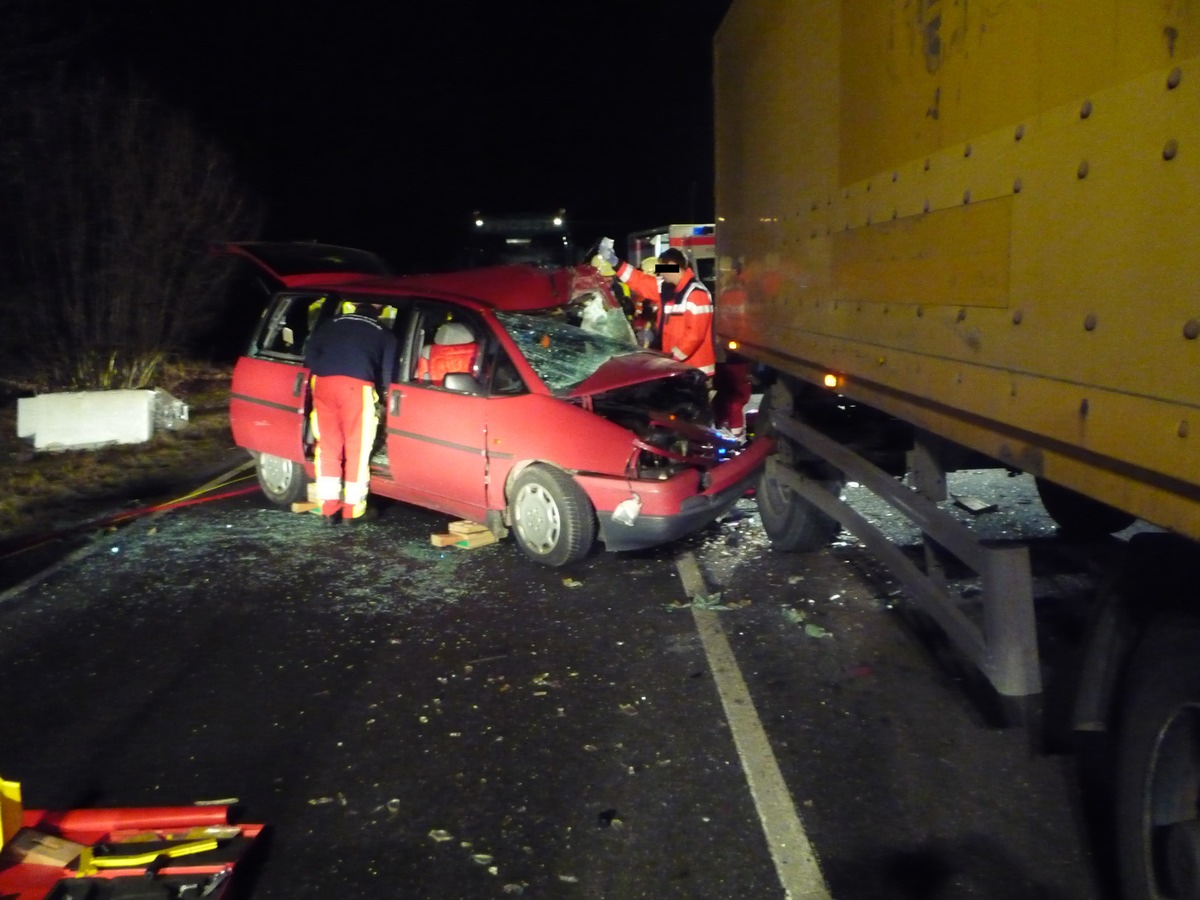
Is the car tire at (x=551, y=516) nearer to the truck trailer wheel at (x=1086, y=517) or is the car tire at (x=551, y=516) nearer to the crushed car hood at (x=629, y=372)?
the crushed car hood at (x=629, y=372)

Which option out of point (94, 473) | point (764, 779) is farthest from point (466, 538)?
point (94, 473)

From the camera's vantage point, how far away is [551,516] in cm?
673

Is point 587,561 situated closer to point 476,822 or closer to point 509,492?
point 509,492

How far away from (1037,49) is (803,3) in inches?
111

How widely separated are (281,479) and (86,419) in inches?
172

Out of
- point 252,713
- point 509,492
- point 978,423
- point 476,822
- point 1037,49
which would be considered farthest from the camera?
point 509,492

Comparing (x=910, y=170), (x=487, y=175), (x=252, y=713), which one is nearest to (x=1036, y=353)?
(x=910, y=170)

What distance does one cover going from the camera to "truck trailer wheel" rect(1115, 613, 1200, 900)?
2623 millimetres

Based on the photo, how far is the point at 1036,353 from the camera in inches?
116

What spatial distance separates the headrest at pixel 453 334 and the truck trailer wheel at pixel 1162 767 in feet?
17.5

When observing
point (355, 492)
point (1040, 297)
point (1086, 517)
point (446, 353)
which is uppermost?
point (1040, 297)

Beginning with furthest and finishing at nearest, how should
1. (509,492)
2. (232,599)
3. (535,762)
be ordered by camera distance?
(509,492) < (232,599) < (535,762)

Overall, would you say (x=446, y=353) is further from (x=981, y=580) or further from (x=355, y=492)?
(x=981, y=580)

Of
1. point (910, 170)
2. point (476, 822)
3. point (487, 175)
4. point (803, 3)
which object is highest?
point (487, 175)
